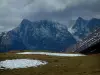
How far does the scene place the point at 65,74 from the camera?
121 feet

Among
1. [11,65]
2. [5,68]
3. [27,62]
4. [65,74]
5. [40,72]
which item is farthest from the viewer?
[27,62]

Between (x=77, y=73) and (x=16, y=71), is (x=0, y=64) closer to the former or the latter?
(x=16, y=71)

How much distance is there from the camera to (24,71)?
40344 mm

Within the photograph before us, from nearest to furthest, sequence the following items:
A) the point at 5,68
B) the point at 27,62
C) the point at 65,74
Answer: the point at 65,74
the point at 5,68
the point at 27,62

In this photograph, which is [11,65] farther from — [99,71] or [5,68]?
[99,71]

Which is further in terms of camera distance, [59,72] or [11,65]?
[11,65]

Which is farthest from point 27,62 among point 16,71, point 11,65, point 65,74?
point 65,74

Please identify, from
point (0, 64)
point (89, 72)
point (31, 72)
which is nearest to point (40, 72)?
point (31, 72)

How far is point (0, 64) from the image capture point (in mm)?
47062

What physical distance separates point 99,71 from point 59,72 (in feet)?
17.4

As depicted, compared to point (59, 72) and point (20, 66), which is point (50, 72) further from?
point (20, 66)

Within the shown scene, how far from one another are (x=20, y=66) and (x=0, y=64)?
3539 mm

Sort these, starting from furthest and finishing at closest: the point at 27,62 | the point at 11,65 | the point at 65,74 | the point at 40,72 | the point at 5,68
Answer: the point at 27,62 → the point at 11,65 → the point at 5,68 → the point at 40,72 → the point at 65,74

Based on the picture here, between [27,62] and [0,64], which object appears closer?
[0,64]
